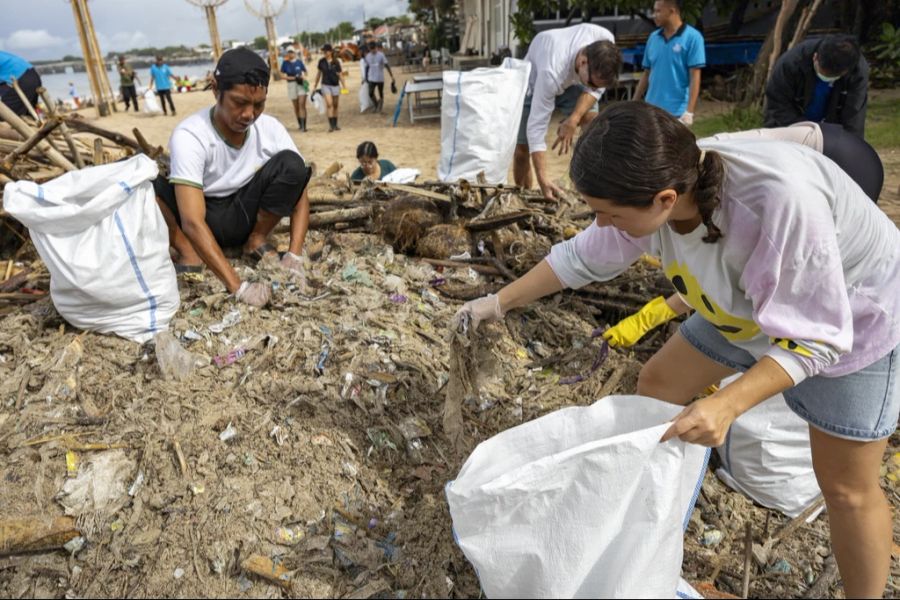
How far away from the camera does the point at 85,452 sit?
204 centimetres

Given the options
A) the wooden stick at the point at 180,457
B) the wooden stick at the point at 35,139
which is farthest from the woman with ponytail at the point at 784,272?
the wooden stick at the point at 35,139

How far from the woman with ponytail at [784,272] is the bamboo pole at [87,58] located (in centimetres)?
1662

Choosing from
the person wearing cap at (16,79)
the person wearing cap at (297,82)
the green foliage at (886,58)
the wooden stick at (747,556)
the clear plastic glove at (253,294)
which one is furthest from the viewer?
the person wearing cap at (297,82)

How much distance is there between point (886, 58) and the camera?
1080 cm

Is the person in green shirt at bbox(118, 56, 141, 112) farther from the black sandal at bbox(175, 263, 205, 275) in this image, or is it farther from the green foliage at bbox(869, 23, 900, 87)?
the green foliage at bbox(869, 23, 900, 87)

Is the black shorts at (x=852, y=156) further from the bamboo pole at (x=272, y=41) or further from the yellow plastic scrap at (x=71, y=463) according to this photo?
the bamboo pole at (x=272, y=41)

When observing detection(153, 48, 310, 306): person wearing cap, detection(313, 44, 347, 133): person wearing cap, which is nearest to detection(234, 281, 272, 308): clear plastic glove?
detection(153, 48, 310, 306): person wearing cap

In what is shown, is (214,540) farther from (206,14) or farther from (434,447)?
(206,14)

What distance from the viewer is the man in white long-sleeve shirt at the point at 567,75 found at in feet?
12.1

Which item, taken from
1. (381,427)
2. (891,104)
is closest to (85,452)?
(381,427)

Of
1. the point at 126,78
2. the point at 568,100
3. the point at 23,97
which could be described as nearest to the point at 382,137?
the point at 568,100

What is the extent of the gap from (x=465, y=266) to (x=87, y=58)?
15.4 m

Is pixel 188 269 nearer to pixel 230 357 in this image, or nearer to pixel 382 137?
pixel 230 357

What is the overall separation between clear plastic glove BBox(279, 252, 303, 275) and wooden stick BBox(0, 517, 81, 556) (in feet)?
5.49
